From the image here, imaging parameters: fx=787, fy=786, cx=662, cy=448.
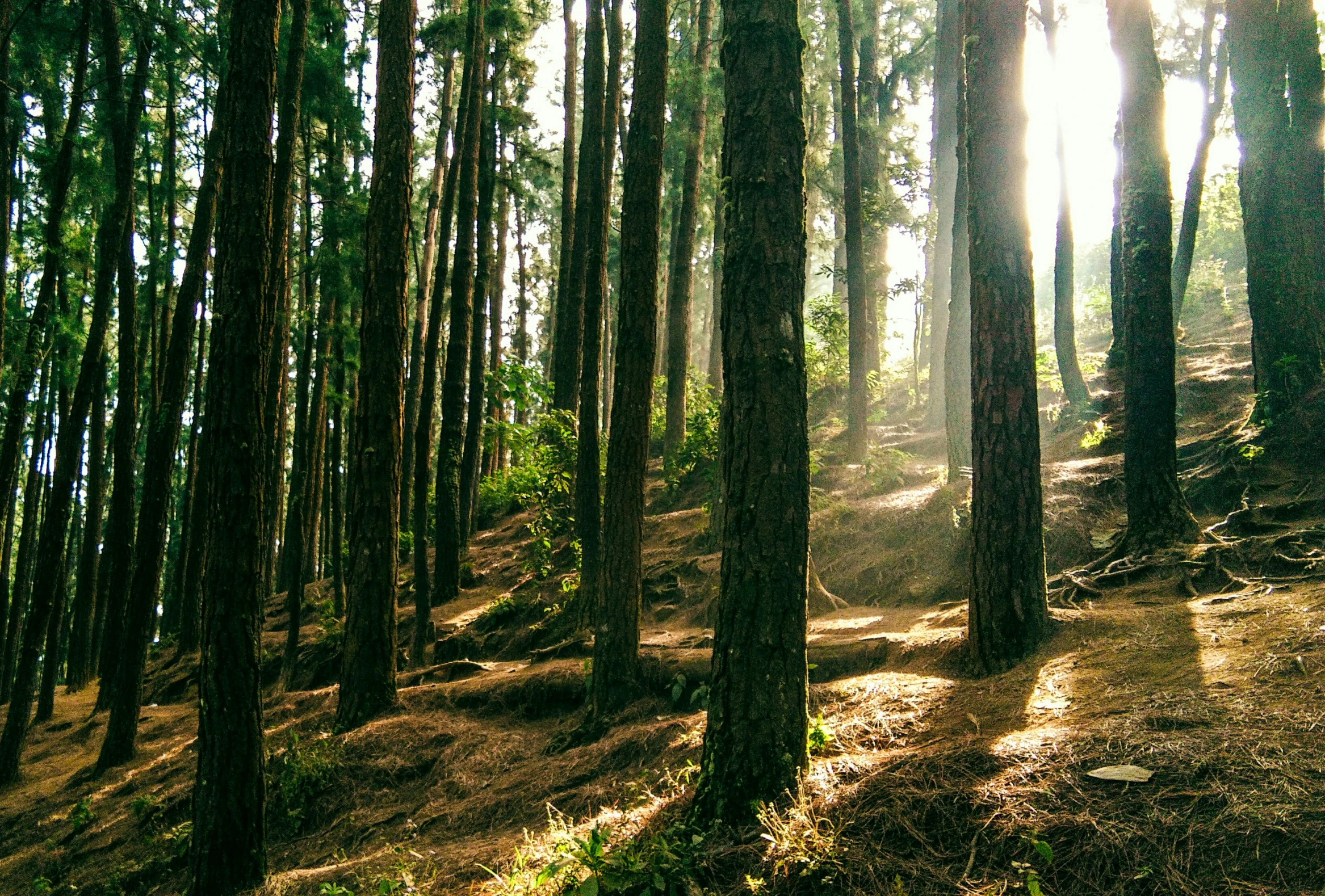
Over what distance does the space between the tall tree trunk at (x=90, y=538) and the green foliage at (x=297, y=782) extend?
24.2 ft

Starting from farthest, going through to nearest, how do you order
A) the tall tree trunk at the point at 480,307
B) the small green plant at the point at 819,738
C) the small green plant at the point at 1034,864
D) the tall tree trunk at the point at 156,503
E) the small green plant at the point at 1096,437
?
the tall tree trunk at the point at 480,307
the small green plant at the point at 1096,437
the tall tree trunk at the point at 156,503
the small green plant at the point at 819,738
the small green plant at the point at 1034,864

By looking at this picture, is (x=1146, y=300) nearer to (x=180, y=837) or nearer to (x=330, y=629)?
(x=180, y=837)

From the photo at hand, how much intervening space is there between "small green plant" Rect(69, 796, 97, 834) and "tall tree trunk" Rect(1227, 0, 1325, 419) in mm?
14063

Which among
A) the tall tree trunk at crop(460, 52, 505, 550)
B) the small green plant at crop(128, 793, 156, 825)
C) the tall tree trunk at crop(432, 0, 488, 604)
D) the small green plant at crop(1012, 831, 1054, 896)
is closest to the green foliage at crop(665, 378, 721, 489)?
the tall tree trunk at crop(460, 52, 505, 550)

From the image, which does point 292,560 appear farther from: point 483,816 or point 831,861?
point 831,861

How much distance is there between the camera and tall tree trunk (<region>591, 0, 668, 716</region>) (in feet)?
24.2

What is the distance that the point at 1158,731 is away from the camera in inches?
158

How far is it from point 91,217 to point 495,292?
1015cm

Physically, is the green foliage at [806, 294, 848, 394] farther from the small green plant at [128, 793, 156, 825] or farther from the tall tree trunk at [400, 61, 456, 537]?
the small green plant at [128, 793, 156, 825]

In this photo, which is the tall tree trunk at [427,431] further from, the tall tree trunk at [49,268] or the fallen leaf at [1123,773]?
the fallen leaf at [1123,773]

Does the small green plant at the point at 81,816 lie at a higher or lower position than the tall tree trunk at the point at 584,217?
lower

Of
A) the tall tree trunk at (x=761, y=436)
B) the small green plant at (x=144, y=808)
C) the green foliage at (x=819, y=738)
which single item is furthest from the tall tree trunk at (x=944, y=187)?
the small green plant at (x=144, y=808)

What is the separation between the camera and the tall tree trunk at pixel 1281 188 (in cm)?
902

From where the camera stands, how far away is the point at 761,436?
182 inches
